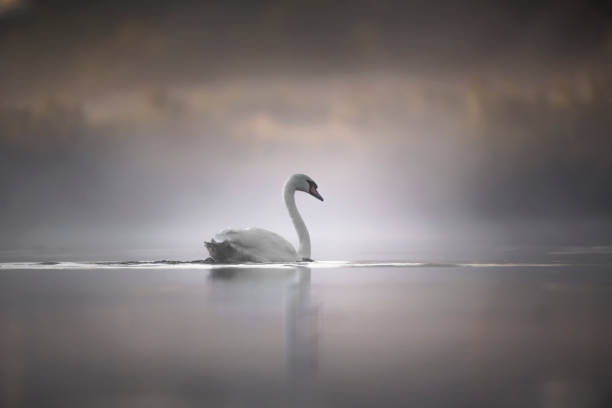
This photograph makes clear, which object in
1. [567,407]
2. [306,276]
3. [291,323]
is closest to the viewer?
[567,407]

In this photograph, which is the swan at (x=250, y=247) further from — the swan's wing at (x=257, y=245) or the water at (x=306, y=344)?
the water at (x=306, y=344)

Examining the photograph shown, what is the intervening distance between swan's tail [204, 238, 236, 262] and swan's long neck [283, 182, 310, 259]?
4.69 feet

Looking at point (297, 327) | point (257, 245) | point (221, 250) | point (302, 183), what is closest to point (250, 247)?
point (257, 245)

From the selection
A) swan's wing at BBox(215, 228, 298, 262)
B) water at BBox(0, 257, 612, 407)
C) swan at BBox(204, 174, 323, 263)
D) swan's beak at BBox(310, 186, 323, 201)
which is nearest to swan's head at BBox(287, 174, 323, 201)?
swan's beak at BBox(310, 186, 323, 201)

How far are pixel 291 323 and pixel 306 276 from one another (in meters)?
4.90

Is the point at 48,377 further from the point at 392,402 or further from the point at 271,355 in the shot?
the point at 392,402

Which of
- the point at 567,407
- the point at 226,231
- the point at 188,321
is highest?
the point at 226,231

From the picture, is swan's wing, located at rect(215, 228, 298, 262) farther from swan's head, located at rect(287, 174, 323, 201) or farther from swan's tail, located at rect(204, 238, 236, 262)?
swan's head, located at rect(287, 174, 323, 201)

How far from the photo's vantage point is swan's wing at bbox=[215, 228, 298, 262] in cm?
1199

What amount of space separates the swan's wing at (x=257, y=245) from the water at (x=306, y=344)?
2.82m

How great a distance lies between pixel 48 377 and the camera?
3793 millimetres

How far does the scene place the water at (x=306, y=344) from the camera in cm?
348

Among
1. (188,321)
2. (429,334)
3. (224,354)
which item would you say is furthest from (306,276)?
(224,354)

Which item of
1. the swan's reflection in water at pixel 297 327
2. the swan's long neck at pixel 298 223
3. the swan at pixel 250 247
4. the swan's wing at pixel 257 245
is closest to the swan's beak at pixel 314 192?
the swan's long neck at pixel 298 223
